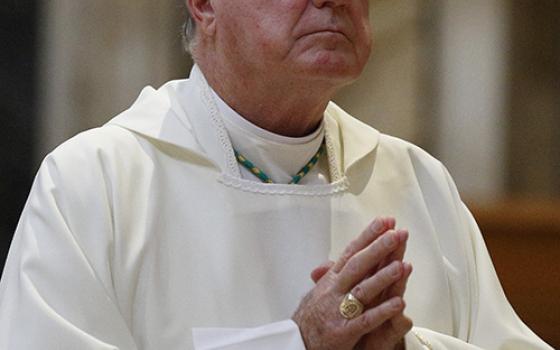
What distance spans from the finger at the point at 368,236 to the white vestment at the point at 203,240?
0.24 meters

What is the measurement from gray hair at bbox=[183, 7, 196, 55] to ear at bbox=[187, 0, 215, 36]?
51mm

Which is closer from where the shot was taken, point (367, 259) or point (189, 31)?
point (367, 259)

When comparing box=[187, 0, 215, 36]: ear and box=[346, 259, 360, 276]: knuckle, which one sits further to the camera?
box=[187, 0, 215, 36]: ear

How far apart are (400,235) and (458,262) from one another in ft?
2.35

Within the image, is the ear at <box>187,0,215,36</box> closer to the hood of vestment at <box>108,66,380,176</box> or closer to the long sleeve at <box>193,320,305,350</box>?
the hood of vestment at <box>108,66,380,176</box>

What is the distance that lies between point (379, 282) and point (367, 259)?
0.07m

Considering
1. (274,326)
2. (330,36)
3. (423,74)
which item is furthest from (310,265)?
(423,74)

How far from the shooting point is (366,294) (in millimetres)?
3828

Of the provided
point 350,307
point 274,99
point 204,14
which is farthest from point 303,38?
point 350,307

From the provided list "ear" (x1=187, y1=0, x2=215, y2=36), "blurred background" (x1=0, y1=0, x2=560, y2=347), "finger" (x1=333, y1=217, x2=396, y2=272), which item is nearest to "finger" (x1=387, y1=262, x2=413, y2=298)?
"finger" (x1=333, y1=217, x2=396, y2=272)

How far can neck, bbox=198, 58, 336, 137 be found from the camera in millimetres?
4277

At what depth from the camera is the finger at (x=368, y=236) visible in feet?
12.7

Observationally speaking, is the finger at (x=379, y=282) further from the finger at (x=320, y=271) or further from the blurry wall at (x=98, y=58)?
the blurry wall at (x=98, y=58)

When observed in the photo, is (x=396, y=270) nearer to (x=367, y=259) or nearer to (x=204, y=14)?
(x=367, y=259)
